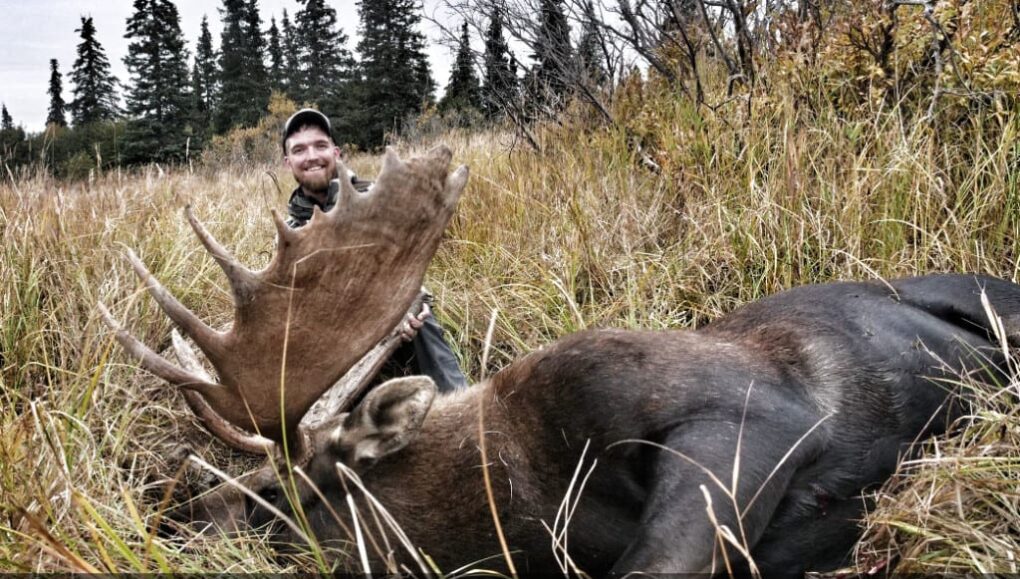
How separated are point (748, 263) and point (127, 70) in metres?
42.9

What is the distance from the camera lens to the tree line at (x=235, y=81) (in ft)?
109

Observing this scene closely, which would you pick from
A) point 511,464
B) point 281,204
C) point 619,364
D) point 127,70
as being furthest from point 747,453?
point 127,70

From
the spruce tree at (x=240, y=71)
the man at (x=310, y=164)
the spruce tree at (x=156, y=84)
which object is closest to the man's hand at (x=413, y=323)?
the man at (x=310, y=164)

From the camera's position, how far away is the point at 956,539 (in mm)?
1913

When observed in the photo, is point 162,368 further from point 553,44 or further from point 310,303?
point 553,44

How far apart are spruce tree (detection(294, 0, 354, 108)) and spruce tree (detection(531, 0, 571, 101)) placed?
37.7m

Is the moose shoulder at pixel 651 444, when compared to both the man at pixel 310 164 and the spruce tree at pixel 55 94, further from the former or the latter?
the spruce tree at pixel 55 94

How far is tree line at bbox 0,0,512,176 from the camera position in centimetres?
3338

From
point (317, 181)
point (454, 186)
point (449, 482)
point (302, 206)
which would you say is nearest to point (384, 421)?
point (449, 482)

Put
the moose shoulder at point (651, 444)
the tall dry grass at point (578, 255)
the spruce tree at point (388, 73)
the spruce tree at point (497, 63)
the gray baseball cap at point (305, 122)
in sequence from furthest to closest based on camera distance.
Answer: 1. the spruce tree at point (388, 73)
2. the spruce tree at point (497, 63)
3. the gray baseball cap at point (305, 122)
4. the tall dry grass at point (578, 255)
5. the moose shoulder at point (651, 444)

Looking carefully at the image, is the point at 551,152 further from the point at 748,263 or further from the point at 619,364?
the point at 619,364

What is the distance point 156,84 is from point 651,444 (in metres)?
41.4

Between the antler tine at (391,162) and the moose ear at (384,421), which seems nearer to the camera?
the moose ear at (384,421)

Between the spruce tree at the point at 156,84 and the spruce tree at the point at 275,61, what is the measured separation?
7.12 metres
